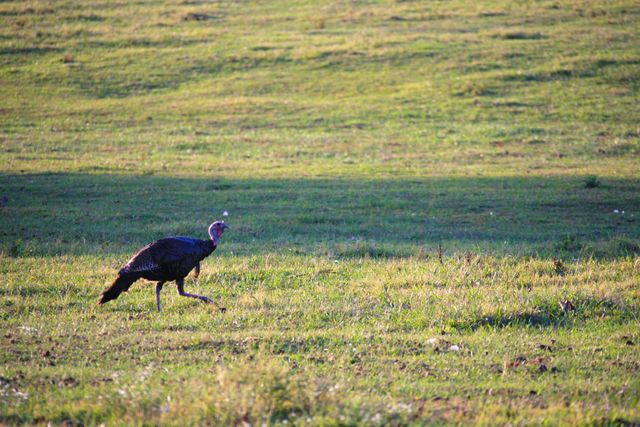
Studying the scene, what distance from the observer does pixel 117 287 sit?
31.3 feet

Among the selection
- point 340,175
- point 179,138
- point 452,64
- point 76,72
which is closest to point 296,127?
point 179,138

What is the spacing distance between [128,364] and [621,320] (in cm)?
597

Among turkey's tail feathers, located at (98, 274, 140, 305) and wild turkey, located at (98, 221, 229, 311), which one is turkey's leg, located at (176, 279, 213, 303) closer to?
wild turkey, located at (98, 221, 229, 311)

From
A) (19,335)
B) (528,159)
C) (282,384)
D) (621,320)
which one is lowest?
(528,159)

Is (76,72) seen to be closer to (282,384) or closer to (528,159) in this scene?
(528,159)

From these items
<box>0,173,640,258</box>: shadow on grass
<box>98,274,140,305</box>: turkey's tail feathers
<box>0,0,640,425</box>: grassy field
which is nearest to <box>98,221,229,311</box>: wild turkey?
<box>98,274,140,305</box>: turkey's tail feathers

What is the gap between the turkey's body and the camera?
378 inches

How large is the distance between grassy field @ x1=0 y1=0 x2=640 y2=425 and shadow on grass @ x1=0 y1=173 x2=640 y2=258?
10 centimetres

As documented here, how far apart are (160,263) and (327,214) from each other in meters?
8.19

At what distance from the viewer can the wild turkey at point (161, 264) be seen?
960 centimetres

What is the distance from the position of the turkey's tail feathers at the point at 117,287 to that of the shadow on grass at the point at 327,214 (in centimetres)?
397

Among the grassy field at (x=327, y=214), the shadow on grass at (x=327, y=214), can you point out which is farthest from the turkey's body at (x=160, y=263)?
the shadow on grass at (x=327, y=214)

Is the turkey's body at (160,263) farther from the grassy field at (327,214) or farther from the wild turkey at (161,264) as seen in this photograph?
the grassy field at (327,214)

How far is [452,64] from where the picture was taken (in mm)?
38594
